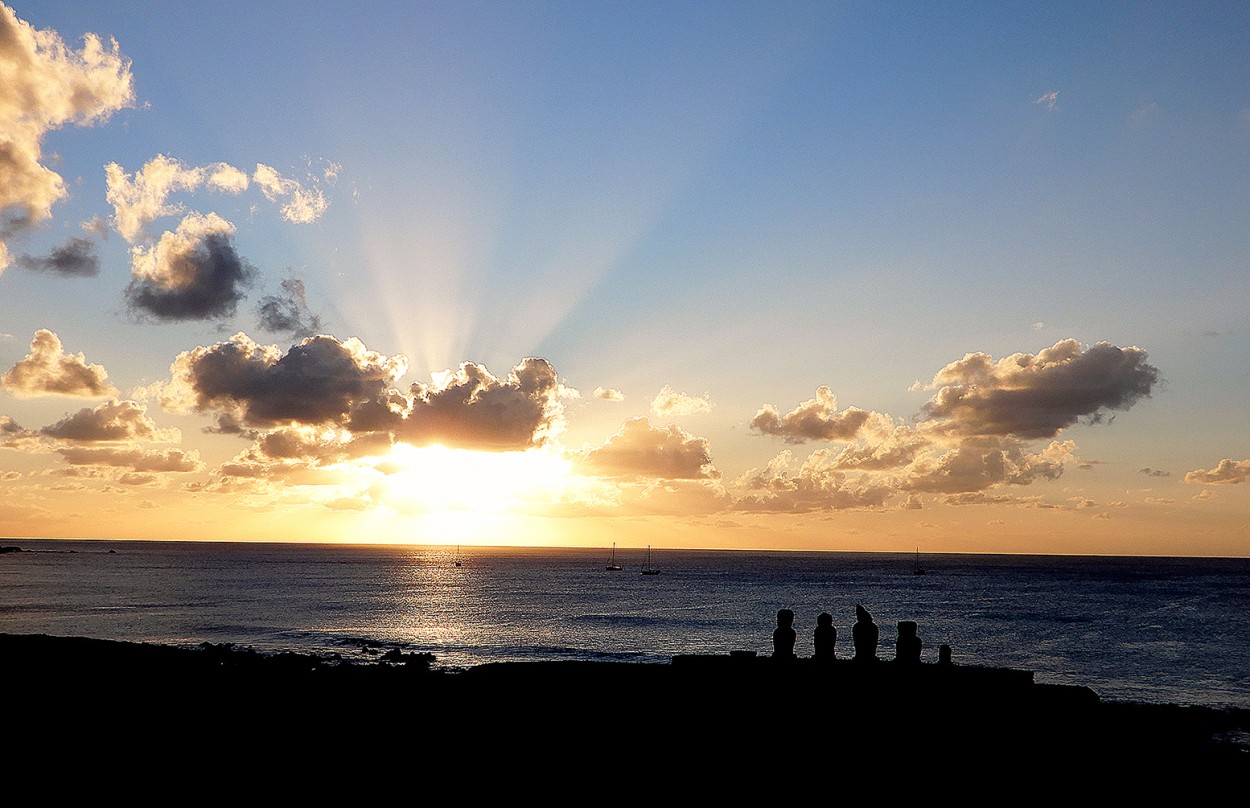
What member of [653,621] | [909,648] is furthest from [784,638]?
[653,621]

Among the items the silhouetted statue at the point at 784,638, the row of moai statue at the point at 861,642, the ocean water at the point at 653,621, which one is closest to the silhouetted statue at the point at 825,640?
the row of moai statue at the point at 861,642

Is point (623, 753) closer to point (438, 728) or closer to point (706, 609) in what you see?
point (438, 728)

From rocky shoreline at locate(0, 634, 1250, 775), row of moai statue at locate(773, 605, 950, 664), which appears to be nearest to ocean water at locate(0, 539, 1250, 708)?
rocky shoreline at locate(0, 634, 1250, 775)

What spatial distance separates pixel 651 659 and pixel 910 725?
132ft

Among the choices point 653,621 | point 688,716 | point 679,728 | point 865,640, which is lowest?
point 653,621

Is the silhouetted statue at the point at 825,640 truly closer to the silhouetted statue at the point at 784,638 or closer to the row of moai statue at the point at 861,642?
the row of moai statue at the point at 861,642

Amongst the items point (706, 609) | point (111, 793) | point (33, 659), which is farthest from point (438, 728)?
point (706, 609)

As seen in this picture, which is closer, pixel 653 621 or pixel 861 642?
pixel 861 642

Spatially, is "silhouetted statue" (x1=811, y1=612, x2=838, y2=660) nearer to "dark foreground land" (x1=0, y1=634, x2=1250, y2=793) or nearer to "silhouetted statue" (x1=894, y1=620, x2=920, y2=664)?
"dark foreground land" (x1=0, y1=634, x2=1250, y2=793)

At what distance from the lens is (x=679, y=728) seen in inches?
907

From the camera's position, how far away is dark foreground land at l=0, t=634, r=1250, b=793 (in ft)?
69.3

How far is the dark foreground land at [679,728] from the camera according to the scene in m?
21.1

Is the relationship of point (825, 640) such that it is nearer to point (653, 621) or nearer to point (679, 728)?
point (679, 728)

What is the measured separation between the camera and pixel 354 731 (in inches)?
1005
